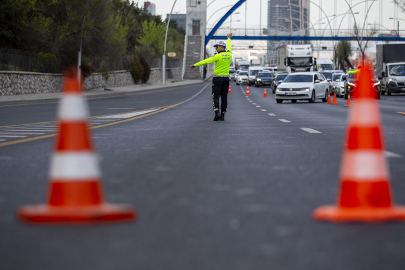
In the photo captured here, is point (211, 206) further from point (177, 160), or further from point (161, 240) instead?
point (177, 160)

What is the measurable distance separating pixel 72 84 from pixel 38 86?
3505 cm

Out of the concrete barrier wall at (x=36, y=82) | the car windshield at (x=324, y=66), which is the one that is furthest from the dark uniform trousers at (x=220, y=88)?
the car windshield at (x=324, y=66)

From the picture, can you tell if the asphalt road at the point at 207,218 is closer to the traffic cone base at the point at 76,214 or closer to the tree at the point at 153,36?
the traffic cone base at the point at 76,214

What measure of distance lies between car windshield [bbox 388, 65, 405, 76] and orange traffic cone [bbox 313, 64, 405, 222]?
3838 centimetres

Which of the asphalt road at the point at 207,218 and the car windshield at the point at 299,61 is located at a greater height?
the car windshield at the point at 299,61

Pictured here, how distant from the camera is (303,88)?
102ft

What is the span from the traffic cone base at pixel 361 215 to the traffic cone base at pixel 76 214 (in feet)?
3.85

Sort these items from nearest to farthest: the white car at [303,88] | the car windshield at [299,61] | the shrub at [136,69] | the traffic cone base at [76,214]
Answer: the traffic cone base at [76,214] < the white car at [303,88] < the car windshield at [299,61] < the shrub at [136,69]

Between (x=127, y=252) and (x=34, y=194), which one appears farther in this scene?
(x=34, y=194)

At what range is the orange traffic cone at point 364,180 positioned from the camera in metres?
4.30

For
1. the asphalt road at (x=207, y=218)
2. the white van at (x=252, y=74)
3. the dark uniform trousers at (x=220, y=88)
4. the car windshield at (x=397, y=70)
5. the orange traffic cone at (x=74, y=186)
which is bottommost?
the asphalt road at (x=207, y=218)

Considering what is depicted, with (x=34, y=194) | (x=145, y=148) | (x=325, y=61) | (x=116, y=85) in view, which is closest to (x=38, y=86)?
(x=116, y=85)

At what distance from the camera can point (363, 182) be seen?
448 cm

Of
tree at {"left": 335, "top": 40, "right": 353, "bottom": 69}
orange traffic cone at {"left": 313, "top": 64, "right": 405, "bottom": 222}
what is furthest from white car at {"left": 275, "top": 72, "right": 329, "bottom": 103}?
tree at {"left": 335, "top": 40, "right": 353, "bottom": 69}
